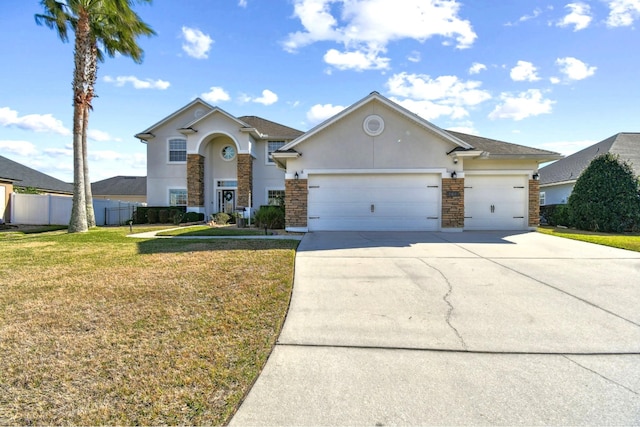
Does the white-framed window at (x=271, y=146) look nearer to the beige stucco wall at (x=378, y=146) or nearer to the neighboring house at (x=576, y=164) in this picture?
the beige stucco wall at (x=378, y=146)

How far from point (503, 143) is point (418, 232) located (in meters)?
6.09

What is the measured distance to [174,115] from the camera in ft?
68.4

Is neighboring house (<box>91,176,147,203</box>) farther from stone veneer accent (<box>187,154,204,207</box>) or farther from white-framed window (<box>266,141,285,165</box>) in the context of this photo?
white-framed window (<box>266,141,285,165</box>)

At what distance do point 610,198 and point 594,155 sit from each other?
8.29m

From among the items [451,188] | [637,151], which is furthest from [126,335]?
[637,151]

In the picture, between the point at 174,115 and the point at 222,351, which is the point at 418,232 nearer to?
the point at 222,351

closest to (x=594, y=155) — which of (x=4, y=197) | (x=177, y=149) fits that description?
(x=177, y=149)

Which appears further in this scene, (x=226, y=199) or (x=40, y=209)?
(x=226, y=199)

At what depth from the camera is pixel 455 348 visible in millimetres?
3371

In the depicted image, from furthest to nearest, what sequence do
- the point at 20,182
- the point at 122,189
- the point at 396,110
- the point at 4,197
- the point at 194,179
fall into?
the point at 122,189, the point at 20,182, the point at 194,179, the point at 4,197, the point at 396,110

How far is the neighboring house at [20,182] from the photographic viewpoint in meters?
19.0

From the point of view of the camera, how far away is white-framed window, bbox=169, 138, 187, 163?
21188mm

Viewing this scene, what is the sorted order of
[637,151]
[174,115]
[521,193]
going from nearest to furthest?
[521,193], [637,151], [174,115]

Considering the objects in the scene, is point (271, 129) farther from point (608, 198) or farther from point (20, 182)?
point (608, 198)
